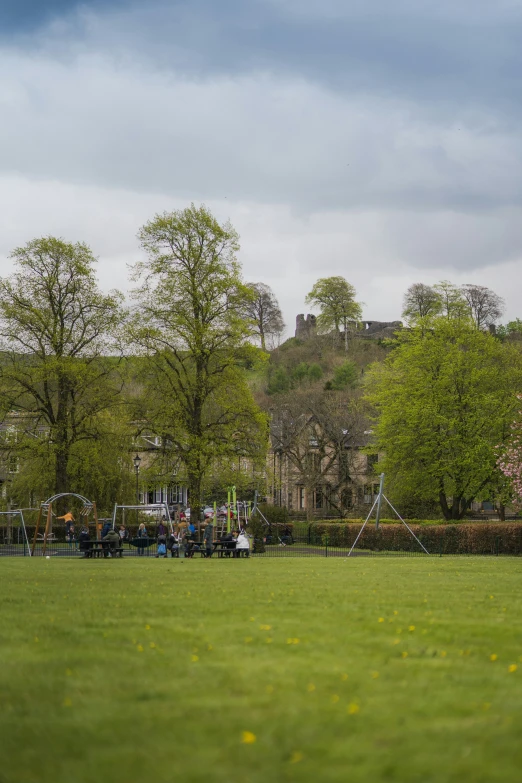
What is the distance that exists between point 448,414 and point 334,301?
77447 millimetres

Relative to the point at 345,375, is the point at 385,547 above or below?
below

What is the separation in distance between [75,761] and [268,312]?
5448 inches

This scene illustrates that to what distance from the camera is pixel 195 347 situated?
179ft

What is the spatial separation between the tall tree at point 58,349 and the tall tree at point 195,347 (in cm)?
283

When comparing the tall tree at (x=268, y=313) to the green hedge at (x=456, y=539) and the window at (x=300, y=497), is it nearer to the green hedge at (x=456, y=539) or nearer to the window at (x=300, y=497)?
the window at (x=300, y=497)

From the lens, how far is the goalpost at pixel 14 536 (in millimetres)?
45528

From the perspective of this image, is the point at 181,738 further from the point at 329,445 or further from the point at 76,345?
the point at 329,445

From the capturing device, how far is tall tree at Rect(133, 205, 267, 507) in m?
54.4

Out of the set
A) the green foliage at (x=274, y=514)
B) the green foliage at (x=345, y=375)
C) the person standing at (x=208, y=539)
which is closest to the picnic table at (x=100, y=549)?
the person standing at (x=208, y=539)

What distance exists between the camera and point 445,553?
46.4 meters

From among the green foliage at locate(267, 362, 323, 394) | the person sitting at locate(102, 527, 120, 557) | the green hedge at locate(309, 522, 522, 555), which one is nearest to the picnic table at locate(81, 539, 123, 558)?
the person sitting at locate(102, 527, 120, 557)

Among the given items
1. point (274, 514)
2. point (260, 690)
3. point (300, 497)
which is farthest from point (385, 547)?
point (300, 497)

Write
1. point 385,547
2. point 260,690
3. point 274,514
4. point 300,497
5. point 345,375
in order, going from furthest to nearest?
point 345,375, point 300,497, point 274,514, point 385,547, point 260,690

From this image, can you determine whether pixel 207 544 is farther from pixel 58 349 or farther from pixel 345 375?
pixel 345 375
